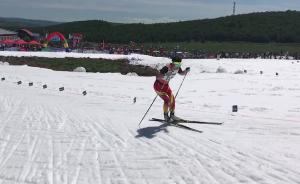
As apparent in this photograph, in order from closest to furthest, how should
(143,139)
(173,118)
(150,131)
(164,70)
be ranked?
(143,139) < (150,131) < (164,70) < (173,118)

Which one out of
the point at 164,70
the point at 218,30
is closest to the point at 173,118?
the point at 164,70

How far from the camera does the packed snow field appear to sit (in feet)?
25.6

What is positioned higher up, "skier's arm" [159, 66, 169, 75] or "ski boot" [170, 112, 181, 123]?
"skier's arm" [159, 66, 169, 75]

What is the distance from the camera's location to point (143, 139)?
10516mm

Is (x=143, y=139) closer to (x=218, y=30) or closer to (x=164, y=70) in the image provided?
(x=164, y=70)

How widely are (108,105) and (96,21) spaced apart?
13264 cm

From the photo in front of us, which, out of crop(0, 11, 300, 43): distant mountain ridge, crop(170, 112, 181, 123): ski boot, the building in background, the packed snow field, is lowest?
the packed snow field

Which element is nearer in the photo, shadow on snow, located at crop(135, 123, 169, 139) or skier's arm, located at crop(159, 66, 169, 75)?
shadow on snow, located at crop(135, 123, 169, 139)

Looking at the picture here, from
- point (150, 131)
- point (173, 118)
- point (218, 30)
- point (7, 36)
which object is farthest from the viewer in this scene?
point (218, 30)

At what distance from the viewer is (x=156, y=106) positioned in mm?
16234

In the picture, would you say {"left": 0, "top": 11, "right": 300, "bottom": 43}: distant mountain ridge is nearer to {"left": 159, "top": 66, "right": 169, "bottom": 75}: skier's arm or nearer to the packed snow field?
the packed snow field

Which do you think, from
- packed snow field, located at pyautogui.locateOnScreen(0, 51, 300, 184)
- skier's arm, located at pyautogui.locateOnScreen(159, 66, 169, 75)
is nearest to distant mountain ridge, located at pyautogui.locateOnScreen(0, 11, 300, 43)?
packed snow field, located at pyautogui.locateOnScreen(0, 51, 300, 184)

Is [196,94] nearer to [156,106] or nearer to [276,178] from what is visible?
[156,106]

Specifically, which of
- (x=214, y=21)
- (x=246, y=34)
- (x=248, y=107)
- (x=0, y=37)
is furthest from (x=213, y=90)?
(x=214, y=21)
